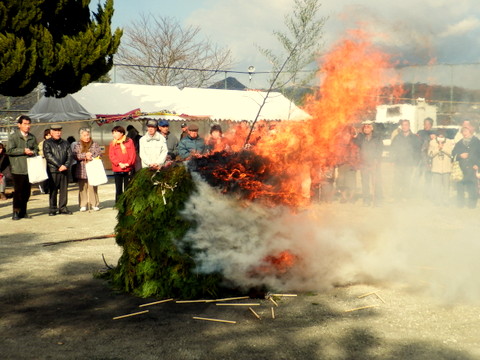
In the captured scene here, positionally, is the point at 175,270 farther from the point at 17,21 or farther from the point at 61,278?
the point at 17,21

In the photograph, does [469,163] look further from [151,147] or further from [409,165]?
[151,147]

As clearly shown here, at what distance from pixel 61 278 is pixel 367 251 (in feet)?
12.2

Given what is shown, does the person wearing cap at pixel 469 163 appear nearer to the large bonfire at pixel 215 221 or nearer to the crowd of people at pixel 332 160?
the crowd of people at pixel 332 160

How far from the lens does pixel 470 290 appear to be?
558 cm

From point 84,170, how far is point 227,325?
834 centimetres

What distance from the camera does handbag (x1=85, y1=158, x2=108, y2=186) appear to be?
12062mm

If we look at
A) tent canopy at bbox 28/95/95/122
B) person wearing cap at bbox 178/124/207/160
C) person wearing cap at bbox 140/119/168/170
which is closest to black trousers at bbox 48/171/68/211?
person wearing cap at bbox 140/119/168/170

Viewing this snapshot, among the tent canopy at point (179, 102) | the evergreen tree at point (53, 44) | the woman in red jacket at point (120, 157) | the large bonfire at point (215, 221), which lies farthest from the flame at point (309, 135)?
the tent canopy at point (179, 102)

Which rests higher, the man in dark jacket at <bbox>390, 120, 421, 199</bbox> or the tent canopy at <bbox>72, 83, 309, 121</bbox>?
the tent canopy at <bbox>72, 83, 309, 121</bbox>

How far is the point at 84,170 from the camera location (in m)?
12.3

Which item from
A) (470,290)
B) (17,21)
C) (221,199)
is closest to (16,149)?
(17,21)

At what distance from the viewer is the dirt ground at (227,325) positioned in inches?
167

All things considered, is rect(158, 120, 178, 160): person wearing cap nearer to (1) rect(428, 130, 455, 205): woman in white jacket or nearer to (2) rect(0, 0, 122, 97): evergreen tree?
(2) rect(0, 0, 122, 97): evergreen tree

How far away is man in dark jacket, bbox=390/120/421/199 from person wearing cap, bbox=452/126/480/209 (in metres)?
1.07
